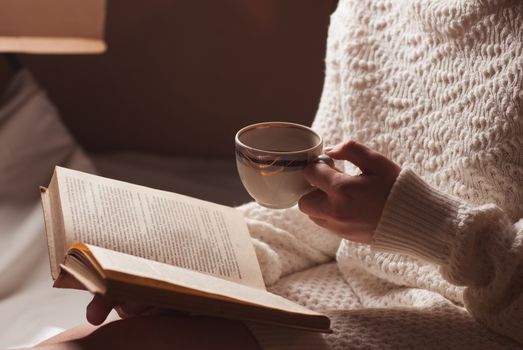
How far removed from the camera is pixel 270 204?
75 centimetres

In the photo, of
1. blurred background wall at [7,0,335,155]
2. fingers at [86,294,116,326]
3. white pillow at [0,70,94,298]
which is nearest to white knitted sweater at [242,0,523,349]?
fingers at [86,294,116,326]

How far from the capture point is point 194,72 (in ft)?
5.43

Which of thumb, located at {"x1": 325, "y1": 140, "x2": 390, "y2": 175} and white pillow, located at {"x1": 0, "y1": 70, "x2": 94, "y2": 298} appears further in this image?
white pillow, located at {"x1": 0, "y1": 70, "x2": 94, "y2": 298}

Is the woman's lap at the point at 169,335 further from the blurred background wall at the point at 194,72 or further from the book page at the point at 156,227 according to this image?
the blurred background wall at the point at 194,72

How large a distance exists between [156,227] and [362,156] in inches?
9.7

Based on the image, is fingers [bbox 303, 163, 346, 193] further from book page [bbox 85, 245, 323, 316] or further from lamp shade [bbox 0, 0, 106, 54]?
lamp shade [bbox 0, 0, 106, 54]

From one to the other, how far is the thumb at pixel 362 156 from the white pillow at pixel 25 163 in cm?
61

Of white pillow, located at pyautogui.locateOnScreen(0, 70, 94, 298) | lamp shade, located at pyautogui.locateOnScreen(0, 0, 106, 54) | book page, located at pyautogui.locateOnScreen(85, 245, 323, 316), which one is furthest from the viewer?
lamp shade, located at pyautogui.locateOnScreen(0, 0, 106, 54)

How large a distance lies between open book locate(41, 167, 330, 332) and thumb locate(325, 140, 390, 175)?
0.16m

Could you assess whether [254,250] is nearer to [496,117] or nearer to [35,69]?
[496,117]

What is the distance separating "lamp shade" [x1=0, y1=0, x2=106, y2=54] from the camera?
1387 millimetres

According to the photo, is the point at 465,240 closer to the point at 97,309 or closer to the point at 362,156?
the point at 362,156

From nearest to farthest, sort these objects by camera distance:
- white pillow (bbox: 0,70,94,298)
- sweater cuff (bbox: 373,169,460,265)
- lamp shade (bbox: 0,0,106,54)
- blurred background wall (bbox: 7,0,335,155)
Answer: sweater cuff (bbox: 373,169,460,265)
white pillow (bbox: 0,70,94,298)
lamp shade (bbox: 0,0,106,54)
blurred background wall (bbox: 7,0,335,155)

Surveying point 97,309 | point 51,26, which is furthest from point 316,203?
point 51,26
